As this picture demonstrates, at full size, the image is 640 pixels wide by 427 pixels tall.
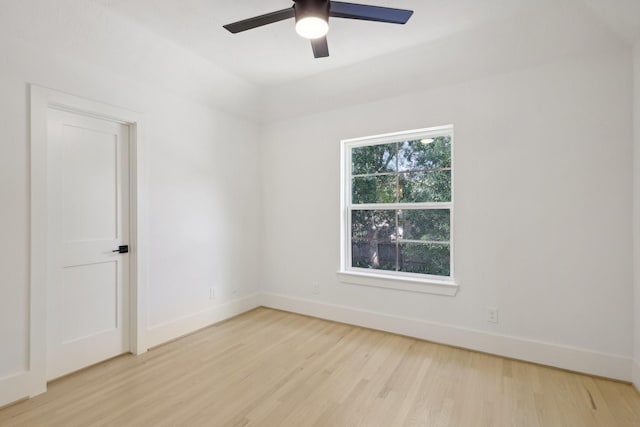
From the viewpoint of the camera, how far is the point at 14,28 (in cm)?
194

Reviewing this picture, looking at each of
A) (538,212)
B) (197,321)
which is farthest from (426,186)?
(197,321)

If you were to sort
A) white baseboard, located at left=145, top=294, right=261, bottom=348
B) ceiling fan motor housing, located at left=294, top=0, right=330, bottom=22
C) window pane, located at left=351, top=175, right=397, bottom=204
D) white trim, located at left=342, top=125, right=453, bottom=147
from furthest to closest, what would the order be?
window pane, located at left=351, top=175, right=397, bottom=204
white trim, located at left=342, top=125, right=453, bottom=147
white baseboard, located at left=145, top=294, right=261, bottom=348
ceiling fan motor housing, located at left=294, top=0, right=330, bottom=22

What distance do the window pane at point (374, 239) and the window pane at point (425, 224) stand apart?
12cm

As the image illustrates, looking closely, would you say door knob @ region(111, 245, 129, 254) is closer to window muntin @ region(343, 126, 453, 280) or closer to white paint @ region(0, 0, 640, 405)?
white paint @ region(0, 0, 640, 405)

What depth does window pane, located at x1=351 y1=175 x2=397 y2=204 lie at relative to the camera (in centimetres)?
329

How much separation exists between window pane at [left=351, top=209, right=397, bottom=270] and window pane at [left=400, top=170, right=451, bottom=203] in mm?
251

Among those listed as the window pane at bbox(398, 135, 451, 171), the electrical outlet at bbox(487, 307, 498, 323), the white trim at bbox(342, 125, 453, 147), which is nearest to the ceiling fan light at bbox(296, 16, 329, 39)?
the white trim at bbox(342, 125, 453, 147)

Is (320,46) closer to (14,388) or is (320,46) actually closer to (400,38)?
(400,38)

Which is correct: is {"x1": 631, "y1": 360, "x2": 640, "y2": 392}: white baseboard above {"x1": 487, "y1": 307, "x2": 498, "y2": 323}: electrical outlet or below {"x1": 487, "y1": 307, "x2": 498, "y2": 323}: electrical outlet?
below

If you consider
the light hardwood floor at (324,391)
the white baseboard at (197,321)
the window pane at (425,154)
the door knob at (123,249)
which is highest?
the window pane at (425,154)

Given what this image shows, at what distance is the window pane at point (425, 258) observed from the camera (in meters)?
2.99

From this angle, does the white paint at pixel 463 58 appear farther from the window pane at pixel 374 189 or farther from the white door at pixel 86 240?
the white door at pixel 86 240

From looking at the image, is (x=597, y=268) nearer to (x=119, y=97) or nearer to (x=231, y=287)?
(x=231, y=287)

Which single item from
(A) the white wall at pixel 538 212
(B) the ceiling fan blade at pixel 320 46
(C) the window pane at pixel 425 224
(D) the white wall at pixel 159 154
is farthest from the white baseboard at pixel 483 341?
(B) the ceiling fan blade at pixel 320 46
